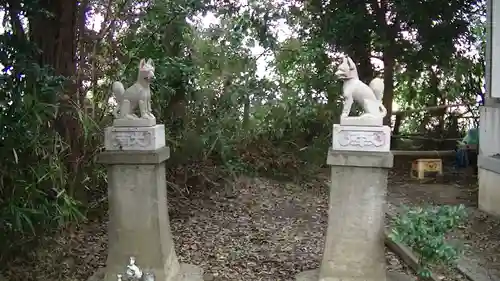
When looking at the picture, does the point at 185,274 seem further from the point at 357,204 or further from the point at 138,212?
the point at 357,204

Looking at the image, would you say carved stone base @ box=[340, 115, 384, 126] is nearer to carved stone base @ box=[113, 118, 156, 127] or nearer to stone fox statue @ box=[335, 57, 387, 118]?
stone fox statue @ box=[335, 57, 387, 118]

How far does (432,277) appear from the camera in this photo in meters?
3.69

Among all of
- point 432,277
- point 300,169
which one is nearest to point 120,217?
point 432,277

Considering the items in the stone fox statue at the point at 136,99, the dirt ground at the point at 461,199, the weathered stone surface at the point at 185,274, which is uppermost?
the stone fox statue at the point at 136,99

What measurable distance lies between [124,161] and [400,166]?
5.83m

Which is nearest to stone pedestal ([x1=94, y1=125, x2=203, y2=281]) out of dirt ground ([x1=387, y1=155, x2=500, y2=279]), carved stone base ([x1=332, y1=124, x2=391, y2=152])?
carved stone base ([x1=332, y1=124, x2=391, y2=152])

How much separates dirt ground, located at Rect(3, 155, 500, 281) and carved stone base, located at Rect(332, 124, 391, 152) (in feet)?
3.89

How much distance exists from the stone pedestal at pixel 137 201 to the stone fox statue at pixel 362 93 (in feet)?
4.17

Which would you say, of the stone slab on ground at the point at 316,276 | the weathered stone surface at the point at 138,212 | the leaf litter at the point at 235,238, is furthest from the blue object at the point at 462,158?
the weathered stone surface at the point at 138,212

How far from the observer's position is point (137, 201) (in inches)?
138

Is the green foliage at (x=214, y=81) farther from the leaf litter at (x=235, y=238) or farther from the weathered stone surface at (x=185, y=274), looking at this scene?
the weathered stone surface at (x=185, y=274)

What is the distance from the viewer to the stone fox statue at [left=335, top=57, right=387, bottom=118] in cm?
334

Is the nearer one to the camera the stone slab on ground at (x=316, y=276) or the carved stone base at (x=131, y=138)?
the carved stone base at (x=131, y=138)

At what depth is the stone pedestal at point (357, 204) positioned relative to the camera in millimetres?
3316
